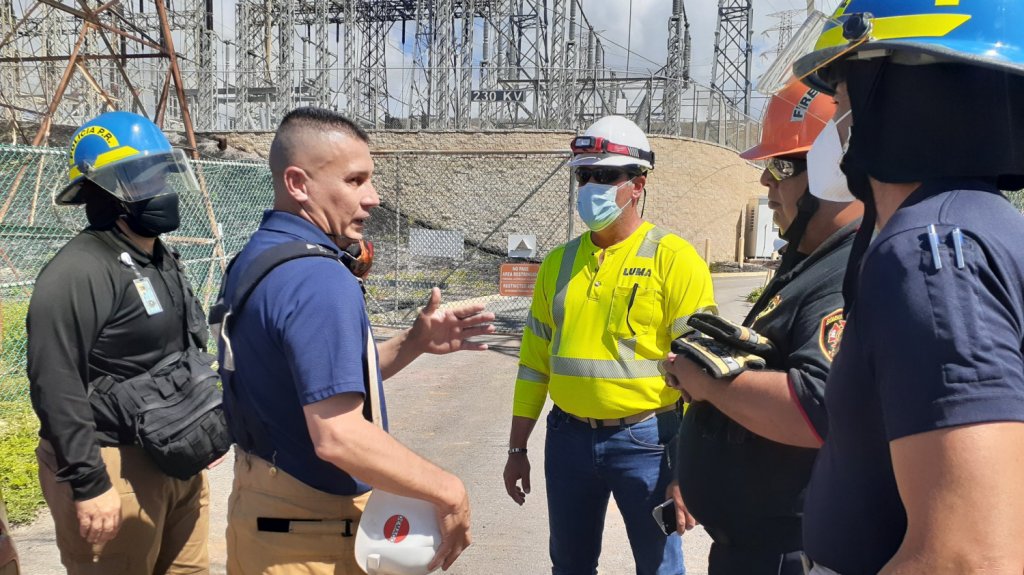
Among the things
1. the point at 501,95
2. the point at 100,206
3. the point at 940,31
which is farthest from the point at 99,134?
the point at 501,95

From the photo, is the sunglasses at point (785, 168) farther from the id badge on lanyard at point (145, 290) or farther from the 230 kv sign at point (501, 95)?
the 230 kv sign at point (501, 95)

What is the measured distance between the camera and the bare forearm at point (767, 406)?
1.65 metres

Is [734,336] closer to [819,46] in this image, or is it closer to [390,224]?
[819,46]

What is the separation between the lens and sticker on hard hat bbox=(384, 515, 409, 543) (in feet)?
5.92

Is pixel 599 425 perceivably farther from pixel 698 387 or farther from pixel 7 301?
pixel 7 301

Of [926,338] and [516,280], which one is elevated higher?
[926,338]

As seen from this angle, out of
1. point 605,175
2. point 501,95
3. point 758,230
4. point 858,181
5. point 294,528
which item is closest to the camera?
point 858,181

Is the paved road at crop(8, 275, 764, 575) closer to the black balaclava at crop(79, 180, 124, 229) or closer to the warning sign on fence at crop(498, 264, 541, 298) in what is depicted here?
the warning sign on fence at crop(498, 264, 541, 298)

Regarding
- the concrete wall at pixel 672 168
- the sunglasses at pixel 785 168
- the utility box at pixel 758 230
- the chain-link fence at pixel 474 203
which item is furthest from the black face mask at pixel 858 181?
the utility box at pixel 758 230

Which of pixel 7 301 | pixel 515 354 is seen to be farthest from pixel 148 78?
pixel 515 354

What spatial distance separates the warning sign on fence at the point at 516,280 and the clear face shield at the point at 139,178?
480cm

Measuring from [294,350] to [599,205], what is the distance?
1773 millimetres

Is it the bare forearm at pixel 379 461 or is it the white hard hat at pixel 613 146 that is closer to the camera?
the bare forearm at pixel 379 461

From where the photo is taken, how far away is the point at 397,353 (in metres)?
2.53
